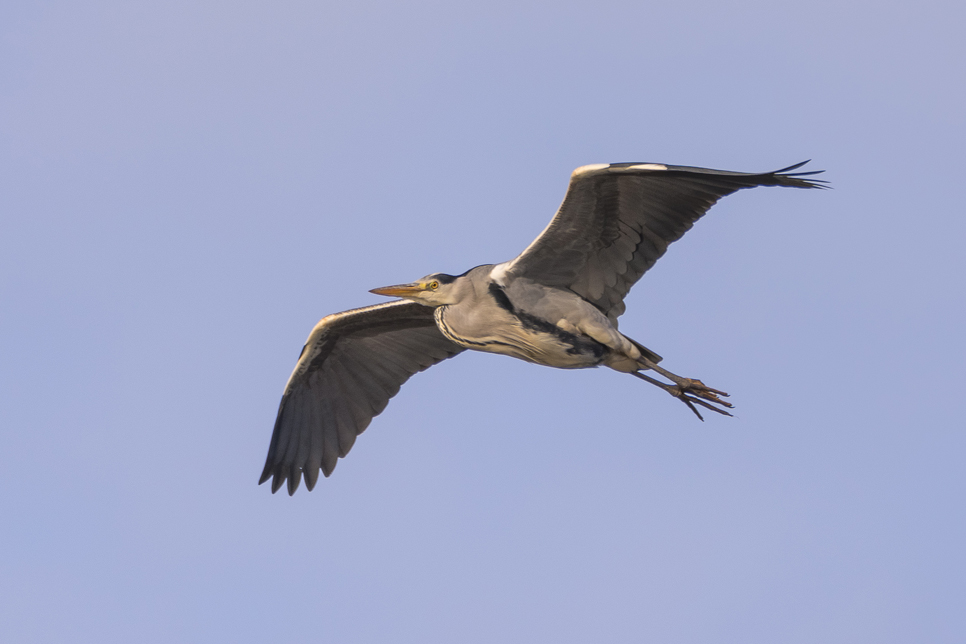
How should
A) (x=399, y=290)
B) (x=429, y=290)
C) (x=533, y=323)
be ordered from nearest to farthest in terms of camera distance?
(x=533, y=323)
(x=429, y=290)
(x=399, y=290)

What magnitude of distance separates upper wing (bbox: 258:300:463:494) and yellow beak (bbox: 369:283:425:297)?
3.36ft

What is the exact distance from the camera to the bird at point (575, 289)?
8523 mm

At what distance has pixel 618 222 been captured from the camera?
29.3 ft

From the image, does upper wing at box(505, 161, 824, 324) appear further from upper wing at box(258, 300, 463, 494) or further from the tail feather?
upper wing at box(258, 300, 463, 494)

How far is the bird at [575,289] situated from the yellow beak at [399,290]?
1cm

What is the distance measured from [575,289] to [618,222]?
798mm

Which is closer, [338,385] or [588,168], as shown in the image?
[588,168]

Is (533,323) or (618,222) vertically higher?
(618,222)

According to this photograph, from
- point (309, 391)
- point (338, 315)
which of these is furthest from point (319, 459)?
point (338, 315)

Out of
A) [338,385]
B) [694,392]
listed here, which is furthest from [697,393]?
[338,385]

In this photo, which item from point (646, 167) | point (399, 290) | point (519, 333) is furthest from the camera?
point (399, 290)

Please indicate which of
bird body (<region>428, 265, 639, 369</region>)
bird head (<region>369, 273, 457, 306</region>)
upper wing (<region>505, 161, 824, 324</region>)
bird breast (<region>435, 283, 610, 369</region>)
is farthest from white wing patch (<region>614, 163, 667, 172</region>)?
bird head (<region>369, 273, 457, 306</region>)

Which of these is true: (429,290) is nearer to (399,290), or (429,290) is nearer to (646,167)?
(399,290)

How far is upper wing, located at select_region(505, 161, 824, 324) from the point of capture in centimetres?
828
